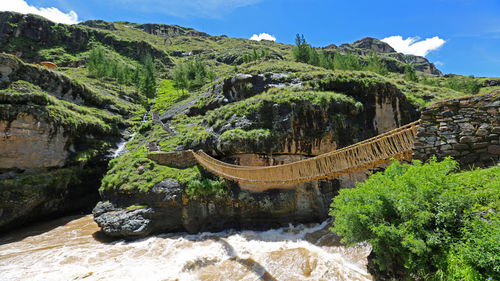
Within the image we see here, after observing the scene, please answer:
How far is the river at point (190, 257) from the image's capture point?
8.31 meters

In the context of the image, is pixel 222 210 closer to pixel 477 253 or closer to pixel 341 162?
pixel 341 162

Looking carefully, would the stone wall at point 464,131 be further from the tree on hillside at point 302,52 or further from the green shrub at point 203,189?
the tree on hillside at point 302,52

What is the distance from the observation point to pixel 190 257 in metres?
9.54

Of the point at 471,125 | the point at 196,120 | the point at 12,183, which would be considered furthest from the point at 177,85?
the point at 471,125

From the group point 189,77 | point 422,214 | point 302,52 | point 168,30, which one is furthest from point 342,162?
point 168,30

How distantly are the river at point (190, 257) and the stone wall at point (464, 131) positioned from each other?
470 cm

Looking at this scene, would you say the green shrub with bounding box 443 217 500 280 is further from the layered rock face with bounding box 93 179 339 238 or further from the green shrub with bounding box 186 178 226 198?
the green shrub with bounding box 186 178 226 198

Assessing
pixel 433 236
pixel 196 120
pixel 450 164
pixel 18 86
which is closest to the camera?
pixel 433 236

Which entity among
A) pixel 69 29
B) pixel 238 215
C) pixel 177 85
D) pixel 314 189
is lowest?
pixel 238 215

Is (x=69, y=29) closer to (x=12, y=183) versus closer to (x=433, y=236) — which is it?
(x=12, y=183)

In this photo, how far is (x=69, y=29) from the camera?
2763 inches

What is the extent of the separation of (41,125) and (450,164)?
2243 cm

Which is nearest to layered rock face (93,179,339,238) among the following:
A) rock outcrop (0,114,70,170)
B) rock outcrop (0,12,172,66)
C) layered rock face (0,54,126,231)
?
layered rock face (0,54,126,231)

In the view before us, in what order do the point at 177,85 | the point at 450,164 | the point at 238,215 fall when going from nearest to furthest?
the point at 450,164, the point at 238,215, the point at 177,85
